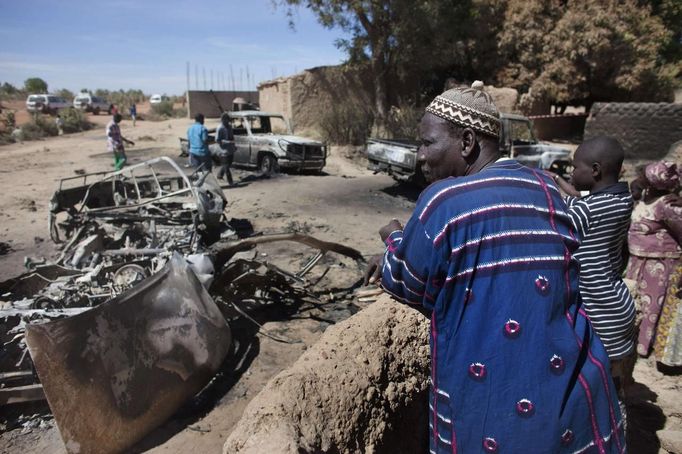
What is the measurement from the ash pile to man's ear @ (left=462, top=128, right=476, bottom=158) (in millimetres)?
2758

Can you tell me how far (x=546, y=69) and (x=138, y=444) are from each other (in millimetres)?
19434

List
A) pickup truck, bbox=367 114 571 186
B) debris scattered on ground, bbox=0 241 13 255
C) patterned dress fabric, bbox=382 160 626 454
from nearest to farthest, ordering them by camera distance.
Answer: patterned dress fabric, bbox=382 160 626 454
debris scattered on ground, bbox=0 241 13 255
pickup truck, bbox=367 114 571 186

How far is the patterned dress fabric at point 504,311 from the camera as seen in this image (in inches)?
49.6

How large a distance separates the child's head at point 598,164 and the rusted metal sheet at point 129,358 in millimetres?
2946

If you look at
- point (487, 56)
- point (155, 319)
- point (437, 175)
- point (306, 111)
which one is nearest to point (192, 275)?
point (155, 319)

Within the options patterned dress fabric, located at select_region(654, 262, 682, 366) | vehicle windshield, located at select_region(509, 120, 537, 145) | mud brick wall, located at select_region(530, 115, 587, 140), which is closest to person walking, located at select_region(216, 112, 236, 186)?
vehicle windshield, located at select_region(509, 120, 537, 145)

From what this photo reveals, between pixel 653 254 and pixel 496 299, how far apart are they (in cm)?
342

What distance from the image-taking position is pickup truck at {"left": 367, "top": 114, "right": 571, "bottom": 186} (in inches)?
413

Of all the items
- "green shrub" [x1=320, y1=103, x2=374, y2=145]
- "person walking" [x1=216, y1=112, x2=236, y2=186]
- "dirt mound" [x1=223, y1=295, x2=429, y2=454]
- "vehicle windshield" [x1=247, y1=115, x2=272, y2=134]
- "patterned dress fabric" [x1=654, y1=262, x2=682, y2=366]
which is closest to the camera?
"dirt mound" [x1=223, y1=295, x2=429, y2=454]

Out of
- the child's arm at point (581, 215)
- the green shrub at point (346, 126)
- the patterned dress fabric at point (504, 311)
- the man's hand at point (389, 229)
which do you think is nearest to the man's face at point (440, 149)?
the patterned dress fabric at point (504, 311)

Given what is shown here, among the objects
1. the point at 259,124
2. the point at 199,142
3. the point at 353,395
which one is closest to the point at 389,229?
the point at 353,395

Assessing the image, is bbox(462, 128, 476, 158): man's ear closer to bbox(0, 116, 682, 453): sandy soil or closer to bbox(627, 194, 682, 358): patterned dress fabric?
bbox(0, 116, 682, 453): sandy soil

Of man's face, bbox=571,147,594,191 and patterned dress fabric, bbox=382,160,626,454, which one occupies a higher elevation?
man's face, bbox=571,147,594,191

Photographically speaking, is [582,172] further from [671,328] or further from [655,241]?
[671,328]
